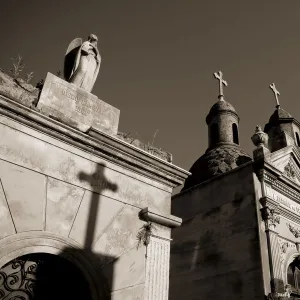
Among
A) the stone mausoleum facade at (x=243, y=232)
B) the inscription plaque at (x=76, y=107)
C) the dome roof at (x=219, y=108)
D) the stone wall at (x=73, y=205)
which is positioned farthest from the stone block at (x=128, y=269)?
the dome roof at (x=219, y=108)

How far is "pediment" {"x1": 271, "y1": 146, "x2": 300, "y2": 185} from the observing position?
10.9 metres

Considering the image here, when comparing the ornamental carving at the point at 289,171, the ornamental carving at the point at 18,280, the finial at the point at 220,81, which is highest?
the finial at the point at 220,81

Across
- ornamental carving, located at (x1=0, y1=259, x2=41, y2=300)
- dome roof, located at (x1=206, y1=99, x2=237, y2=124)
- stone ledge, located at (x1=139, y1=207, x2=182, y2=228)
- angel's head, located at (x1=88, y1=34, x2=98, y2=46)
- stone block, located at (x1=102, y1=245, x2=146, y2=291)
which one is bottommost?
ornamental carving, located at (x1=0, y1=259, x2=41, y2=300)

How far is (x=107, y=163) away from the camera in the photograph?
5355 mm

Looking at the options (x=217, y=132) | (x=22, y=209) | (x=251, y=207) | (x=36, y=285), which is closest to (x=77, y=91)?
(x=22, y=209)

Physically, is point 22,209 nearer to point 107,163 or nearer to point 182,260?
point 107,163

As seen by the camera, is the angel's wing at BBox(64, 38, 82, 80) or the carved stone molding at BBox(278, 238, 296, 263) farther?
the carved stone molding at BBox(278, 238, 296, 263)

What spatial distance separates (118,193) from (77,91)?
69.7 inches

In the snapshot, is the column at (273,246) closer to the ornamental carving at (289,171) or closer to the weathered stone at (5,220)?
the ornamental carving at (289,171)

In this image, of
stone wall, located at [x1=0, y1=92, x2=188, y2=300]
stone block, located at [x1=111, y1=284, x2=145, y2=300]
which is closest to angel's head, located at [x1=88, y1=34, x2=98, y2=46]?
stone wall, located at [x1=0, y1=92, x2=188, y2=300]

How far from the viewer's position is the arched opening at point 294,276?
9.06 m

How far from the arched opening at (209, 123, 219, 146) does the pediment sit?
3.35m

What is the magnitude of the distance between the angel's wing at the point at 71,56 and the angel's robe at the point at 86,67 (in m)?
Result: 0.15

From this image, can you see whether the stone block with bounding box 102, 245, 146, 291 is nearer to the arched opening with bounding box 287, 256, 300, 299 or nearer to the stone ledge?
the stone ledge
